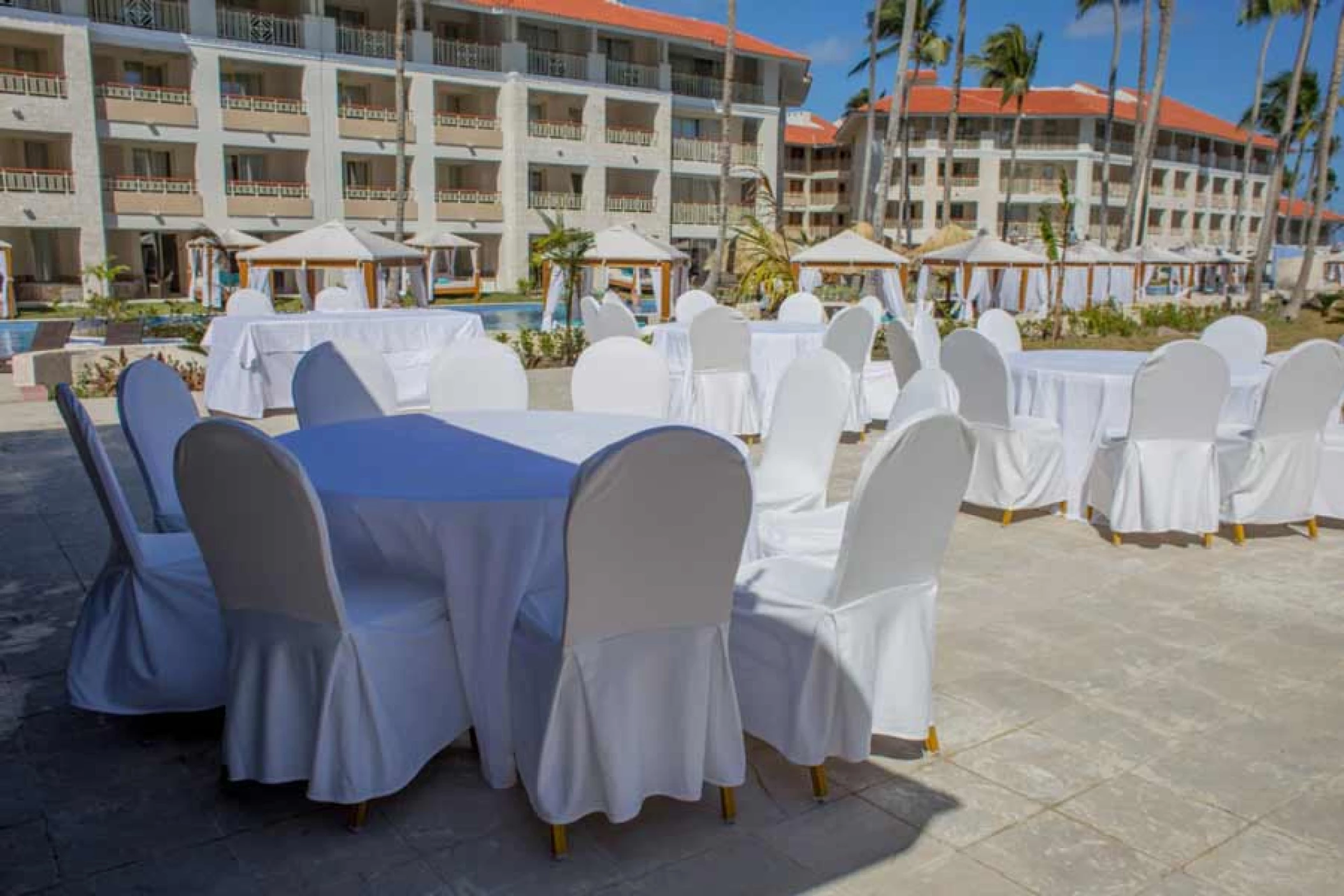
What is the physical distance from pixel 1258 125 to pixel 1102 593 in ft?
257

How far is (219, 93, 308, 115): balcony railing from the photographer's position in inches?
1168

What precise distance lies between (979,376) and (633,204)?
31194mm

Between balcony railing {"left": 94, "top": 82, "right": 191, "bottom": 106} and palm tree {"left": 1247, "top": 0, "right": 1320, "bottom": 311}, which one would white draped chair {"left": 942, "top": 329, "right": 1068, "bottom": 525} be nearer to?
palm tree {"left": 1247, "top": 0, "right": 1320, "bottom": 311}

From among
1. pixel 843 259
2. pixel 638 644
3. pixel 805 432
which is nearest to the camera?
pixel 638 644

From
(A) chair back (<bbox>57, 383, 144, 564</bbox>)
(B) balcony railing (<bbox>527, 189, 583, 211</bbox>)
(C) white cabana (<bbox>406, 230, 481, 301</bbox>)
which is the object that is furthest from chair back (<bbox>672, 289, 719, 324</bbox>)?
(B) balcony railing (<bbox>527, 189, 583, 211</bbox>)

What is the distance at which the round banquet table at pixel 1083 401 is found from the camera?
6363mm

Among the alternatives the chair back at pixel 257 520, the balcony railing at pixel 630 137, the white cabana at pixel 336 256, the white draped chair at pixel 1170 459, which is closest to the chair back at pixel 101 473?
the chair back at pixel 257 520

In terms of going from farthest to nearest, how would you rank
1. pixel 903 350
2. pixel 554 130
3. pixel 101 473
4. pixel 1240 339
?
pixel 554 130, pixel 1240 339, pixel 903 350, pixel 101 473

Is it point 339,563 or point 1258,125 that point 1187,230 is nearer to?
point 1258,125

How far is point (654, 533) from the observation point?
106 inches

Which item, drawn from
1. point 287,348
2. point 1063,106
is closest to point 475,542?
point 287,348

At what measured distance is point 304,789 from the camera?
3164 mm

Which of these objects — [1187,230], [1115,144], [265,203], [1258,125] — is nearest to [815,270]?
[265,203]

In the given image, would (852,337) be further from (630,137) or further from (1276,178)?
(630,137)
